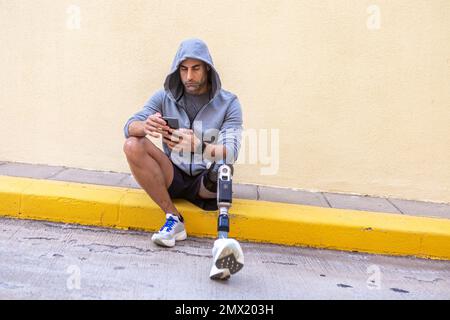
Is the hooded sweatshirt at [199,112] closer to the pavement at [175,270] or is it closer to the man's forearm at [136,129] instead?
the man's forearm at [136,129]

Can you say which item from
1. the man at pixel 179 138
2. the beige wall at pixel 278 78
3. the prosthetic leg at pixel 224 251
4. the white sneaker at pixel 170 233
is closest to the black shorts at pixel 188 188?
the man at pixel 179 138

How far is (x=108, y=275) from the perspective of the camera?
2.80 m

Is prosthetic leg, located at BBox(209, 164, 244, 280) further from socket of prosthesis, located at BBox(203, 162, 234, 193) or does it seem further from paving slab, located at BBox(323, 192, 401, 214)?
paving slab, located at BBox(323, 192, 401, 214)

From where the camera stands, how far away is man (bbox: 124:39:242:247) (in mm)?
3340

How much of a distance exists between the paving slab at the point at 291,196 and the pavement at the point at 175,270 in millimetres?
760

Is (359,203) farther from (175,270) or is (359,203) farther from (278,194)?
(175,270)

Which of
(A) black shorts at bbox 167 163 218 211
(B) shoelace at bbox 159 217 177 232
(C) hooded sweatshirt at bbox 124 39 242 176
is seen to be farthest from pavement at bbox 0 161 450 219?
(B) shoelace at bbox 159 217 177 232

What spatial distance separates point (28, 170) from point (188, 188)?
1.80 meters

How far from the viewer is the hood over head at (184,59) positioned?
3.45 meters

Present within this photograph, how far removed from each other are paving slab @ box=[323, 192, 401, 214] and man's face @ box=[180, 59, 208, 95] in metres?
1.58

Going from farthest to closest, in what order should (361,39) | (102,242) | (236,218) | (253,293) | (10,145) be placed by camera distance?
1. (10,145)
2. (361,39)
3. (236,218)
4. (102,242)
5. (253,293)

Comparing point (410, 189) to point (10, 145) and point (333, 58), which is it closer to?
point (333, 58)

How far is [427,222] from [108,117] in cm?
289
